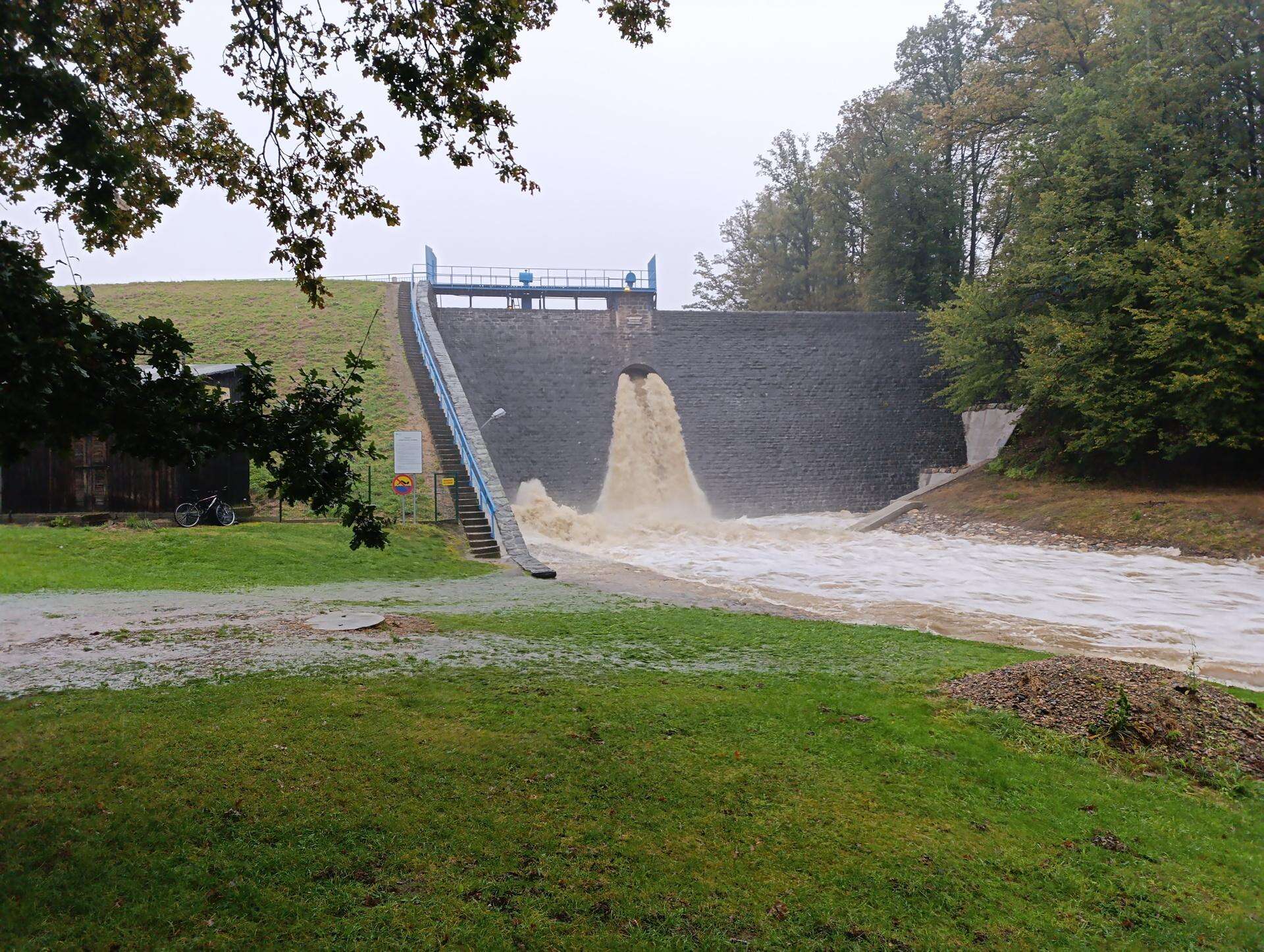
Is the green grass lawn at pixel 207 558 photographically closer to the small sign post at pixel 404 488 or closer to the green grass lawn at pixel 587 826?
the small sign post at pixel 404 488

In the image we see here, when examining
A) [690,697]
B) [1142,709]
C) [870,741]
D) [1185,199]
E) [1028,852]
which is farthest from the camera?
[1185,199]

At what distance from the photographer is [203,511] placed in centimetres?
1441

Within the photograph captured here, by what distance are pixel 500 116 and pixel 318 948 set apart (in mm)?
4649

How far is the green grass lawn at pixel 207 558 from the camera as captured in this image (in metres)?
10.0

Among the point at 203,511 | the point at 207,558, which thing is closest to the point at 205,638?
the point at 207,558

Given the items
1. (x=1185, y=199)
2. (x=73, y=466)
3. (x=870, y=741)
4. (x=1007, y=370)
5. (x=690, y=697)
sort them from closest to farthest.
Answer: (x=870, y=741)
(x=690, y=697)
(x=73, y=466)
(x=1185, y=199)
(x=1007, y=370)

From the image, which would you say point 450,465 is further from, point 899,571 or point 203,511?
point 899,571

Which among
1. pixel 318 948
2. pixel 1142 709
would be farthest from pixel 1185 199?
pixel 318 948

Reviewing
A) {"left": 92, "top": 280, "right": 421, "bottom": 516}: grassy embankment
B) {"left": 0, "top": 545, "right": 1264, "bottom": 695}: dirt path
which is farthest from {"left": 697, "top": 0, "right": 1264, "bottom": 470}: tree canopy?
{"left": 92, "top": 280, "right": 421, "bottom": 516}: grassy embankment

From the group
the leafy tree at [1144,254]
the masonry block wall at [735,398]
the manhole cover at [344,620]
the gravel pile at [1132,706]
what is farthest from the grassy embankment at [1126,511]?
the manhole cover at [344,620]

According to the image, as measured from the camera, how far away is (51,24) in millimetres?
3607

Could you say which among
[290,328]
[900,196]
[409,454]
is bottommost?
[409,454]

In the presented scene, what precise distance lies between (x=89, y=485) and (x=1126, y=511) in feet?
67.6

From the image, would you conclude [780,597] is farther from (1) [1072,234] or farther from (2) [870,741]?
(1) [1072,234]
